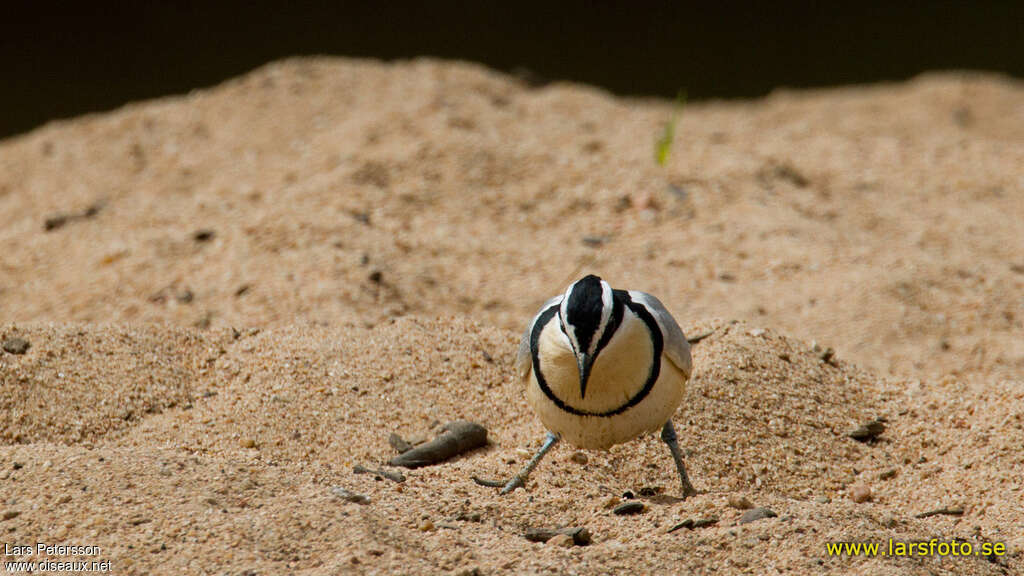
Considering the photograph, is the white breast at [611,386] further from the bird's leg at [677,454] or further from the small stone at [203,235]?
the small stone at [203,235]

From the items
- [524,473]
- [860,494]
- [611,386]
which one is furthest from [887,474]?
[524,473]

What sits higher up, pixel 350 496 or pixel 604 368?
pixel 604 368

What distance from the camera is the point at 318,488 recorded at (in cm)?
287

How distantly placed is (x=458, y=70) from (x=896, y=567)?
17.0ft

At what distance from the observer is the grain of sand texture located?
109 inches

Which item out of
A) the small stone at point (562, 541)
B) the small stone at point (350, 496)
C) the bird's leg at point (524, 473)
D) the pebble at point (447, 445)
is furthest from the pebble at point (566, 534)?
the pebble at point (447, 445)

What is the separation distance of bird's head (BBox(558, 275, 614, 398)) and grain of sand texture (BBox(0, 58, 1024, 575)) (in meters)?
0.41

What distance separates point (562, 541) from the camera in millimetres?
2752

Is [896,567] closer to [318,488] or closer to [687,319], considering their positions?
[318,488]

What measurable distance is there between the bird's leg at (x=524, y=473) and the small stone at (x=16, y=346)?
1.59 metres

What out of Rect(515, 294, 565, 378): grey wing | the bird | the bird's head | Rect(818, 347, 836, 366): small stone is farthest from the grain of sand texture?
the bird's head

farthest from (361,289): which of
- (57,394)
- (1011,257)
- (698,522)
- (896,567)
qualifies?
(1011,257)

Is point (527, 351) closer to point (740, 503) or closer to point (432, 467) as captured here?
point (432, 467)

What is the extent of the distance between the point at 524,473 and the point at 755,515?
653mm
